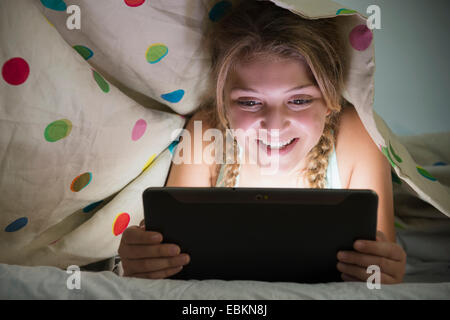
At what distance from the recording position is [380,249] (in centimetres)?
52

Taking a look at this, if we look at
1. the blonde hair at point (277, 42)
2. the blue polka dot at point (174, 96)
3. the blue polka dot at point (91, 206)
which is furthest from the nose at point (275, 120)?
the blue polka dot at point (91, 206)

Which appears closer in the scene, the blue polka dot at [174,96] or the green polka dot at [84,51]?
the green polka dot at [84,51]

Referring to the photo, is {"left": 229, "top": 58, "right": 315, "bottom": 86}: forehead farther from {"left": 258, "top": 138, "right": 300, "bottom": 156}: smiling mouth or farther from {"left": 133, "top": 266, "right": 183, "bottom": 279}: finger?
{"left": 133, "top": 266, "right": 183, "bottom": 279}: finger

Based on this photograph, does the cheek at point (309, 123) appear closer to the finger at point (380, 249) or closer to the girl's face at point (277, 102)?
the girl's face at point (277, 102)

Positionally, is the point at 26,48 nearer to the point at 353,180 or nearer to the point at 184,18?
the point at 184,18

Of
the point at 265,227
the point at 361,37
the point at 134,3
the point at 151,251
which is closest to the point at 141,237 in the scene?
the point at 151,251

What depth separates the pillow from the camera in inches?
22.1

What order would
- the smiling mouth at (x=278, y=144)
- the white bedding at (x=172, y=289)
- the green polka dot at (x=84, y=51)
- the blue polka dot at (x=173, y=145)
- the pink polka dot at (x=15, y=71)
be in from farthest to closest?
the blue polka dot at (x=173, y=145)
the smiling mouth at (x=278, y=144)
the green polka dot at (x=84, y=51)
the pink polka dot at (x=15, y=71)
the white bedding at (x=172, y=289)

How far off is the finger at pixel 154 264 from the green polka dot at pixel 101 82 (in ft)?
1.10

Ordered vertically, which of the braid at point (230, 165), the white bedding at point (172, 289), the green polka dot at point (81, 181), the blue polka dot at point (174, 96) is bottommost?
the white bedding at point (172, 289)

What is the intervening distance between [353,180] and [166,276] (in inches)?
19.7

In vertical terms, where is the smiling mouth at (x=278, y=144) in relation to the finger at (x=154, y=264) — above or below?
above

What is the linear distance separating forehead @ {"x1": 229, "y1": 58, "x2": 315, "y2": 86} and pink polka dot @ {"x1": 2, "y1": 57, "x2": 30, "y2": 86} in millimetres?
408

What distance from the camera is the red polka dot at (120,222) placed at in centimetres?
80
